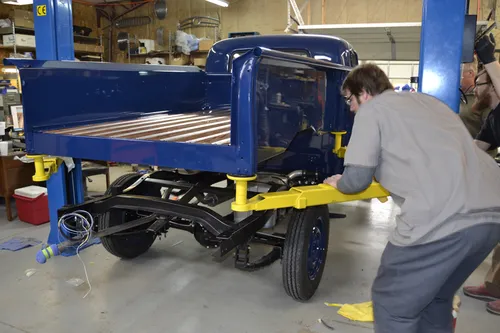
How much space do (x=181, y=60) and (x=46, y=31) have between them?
7156 millimetres

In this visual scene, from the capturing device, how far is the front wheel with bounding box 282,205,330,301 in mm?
2969

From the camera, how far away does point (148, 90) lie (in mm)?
3744

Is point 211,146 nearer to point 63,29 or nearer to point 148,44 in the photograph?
point 63,29

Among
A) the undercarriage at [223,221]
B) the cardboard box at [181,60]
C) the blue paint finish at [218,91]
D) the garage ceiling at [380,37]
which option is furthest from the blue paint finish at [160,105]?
the cardboard box at [181,60]

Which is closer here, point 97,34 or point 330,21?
point 330,21

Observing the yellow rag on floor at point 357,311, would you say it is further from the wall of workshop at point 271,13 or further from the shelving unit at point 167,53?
the shelving unit at point 167,53

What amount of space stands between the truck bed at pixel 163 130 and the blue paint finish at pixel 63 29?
0.96m

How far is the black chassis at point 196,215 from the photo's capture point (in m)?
2.72

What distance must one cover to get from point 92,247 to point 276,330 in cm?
226

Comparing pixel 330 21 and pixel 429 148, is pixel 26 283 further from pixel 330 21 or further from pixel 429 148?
pixel 330 21

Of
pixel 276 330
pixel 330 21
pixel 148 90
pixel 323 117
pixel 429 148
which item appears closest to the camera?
pixel 429 148

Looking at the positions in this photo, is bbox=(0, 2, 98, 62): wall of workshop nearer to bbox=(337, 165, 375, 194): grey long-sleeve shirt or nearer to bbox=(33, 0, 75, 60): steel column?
bbox=(33, 0, 75, 60): steel column

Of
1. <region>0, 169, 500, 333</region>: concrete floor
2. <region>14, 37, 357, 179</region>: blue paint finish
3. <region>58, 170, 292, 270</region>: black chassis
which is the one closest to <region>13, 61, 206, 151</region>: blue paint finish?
<region>14, 37, 357, 179</region>: blue paint finish

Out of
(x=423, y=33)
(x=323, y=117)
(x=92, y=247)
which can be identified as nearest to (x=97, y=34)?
(x=92, y=247)
